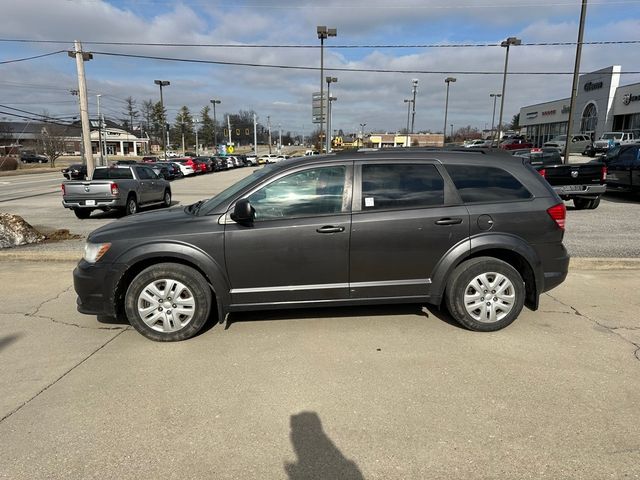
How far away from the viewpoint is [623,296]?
551 centimetres

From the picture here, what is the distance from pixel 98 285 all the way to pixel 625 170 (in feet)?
52.4

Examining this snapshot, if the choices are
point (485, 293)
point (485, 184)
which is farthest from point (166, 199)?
point (485, 293)

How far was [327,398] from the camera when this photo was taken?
10.8 ft

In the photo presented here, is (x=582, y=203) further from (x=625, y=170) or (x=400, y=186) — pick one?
(x=400, y=186)

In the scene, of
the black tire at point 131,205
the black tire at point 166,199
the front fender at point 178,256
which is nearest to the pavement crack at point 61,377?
the front fender at point 178,256

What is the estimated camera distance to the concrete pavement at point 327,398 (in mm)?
2635

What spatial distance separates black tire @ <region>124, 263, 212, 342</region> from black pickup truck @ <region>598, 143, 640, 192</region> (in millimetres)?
14965

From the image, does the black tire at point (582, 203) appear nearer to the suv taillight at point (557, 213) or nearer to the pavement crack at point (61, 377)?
the suv taillight at point (557, 213)

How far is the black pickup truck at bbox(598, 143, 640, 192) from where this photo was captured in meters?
14.1

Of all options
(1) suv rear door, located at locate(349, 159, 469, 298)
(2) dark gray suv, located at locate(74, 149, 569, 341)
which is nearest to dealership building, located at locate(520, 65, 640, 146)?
(2) dark gray suv, located at locate(74, 149, 569, 341)

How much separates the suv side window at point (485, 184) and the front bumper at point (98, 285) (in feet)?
11.0

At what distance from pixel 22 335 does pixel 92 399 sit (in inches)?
70.6

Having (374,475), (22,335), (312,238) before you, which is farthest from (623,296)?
(22,335)

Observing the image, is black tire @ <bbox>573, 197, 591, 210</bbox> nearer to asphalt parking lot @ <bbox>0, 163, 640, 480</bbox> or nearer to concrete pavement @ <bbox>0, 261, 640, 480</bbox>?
asphalt parking lot @ <bbox>0, 163, 640, 480</bbox>
